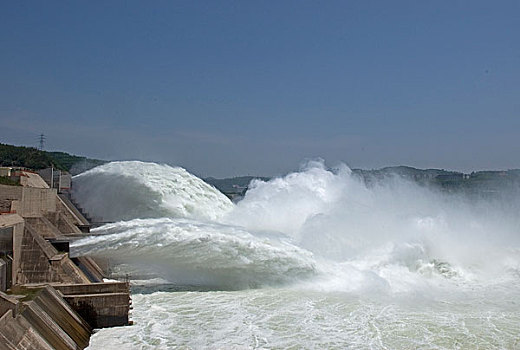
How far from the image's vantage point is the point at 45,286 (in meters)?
15.7

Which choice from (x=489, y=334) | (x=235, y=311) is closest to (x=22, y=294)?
(x=235, y=311)

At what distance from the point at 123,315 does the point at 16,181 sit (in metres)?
10.7

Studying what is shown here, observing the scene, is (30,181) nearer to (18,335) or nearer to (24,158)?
(18,335)

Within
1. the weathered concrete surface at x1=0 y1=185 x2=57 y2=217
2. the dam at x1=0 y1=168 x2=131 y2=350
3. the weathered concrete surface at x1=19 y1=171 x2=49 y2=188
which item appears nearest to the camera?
the dam at x1=0 y1=168 x2=131 y2=350

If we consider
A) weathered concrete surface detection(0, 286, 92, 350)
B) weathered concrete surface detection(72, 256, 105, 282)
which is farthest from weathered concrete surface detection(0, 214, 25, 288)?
weathered concrete surface detection(72, 256, 105, 282)

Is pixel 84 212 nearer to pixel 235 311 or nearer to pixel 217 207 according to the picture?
pixel 217 207

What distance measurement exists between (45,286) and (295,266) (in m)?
10.0

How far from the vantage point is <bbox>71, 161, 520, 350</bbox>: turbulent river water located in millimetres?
15078

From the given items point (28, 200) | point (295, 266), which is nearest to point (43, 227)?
point (28, 200)

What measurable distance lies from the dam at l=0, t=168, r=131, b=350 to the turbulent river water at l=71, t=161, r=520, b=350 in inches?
28.7

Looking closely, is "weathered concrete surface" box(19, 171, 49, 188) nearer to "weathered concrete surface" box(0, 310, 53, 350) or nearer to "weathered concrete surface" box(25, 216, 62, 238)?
"weathered concrete surface" box(25, 216, 62, 238)

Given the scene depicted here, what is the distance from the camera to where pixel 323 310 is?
58.2 ft

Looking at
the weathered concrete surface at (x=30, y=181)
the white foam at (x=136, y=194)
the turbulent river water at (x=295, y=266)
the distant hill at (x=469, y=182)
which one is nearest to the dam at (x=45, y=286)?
the weathered concrete surface at (x=30, y=181)

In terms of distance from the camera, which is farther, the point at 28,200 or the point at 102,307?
the point at 28,200
